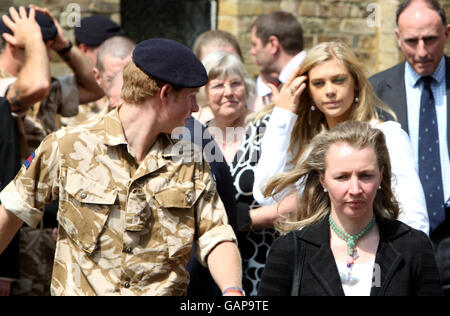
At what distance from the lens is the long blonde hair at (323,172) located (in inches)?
135

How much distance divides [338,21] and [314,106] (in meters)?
7.27

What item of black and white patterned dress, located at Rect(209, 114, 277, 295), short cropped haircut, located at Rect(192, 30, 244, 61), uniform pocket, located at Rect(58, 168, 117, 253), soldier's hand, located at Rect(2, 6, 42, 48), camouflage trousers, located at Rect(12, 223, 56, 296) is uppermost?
soldier's hand, located at Rect(2, 6, 42, 48)

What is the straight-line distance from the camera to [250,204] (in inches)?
181

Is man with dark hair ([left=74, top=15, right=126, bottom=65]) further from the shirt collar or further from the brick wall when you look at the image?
A: the brick wall

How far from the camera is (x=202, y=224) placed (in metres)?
→ 3.27

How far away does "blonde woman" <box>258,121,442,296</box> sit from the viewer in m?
3.19

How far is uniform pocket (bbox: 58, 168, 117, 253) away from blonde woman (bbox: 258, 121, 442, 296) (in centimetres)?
71

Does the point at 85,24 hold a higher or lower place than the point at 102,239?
higher

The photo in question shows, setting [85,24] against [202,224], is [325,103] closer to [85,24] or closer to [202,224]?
[202,224]

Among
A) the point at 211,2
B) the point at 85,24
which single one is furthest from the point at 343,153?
the point at 211,2
